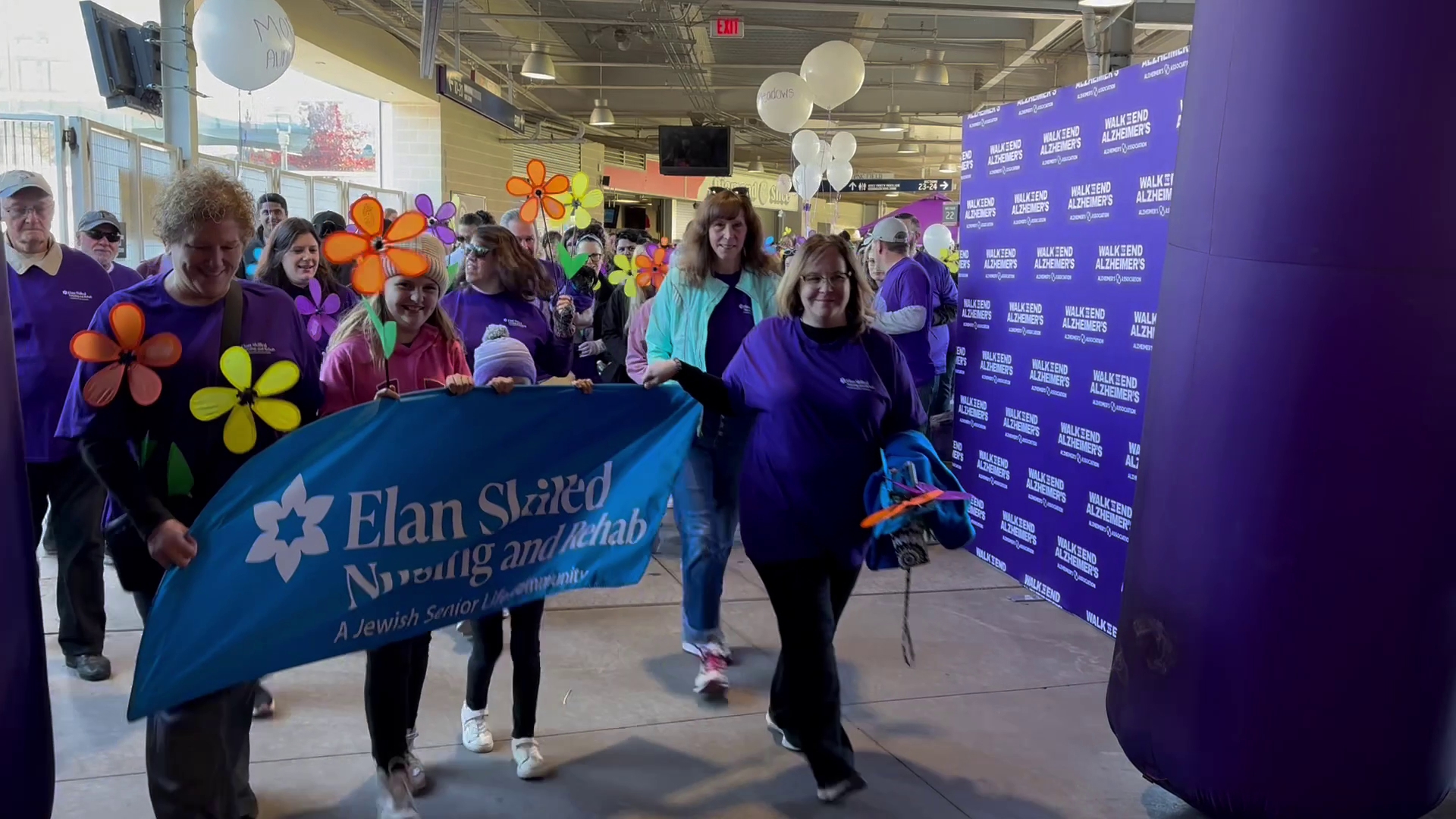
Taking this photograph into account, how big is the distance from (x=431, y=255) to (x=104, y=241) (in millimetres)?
3332

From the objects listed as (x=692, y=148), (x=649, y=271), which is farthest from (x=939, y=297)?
(x=692, y=148)

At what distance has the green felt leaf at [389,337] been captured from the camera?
2695 mm

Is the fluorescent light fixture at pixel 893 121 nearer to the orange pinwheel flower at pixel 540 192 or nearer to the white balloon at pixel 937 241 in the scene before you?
the white balloon at pixel 937 241

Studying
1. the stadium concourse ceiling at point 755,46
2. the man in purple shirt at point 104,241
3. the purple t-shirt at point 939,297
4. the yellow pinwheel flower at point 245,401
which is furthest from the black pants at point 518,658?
the stadium concourse ceiling at point 755,46

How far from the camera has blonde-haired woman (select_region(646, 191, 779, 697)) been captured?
3.86m

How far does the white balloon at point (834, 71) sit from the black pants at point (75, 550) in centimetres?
801

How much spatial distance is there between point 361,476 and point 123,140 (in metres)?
7.03

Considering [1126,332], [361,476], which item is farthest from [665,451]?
[1126,332]

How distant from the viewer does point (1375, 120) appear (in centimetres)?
250

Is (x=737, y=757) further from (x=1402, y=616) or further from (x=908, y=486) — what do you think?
(x=1402, y=616)

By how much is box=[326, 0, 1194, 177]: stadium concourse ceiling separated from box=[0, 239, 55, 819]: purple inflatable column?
6.28 metres

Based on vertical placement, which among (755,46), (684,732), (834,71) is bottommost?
(684,732)

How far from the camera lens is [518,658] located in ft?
10.2

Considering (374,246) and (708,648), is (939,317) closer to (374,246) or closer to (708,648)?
(708,648)
